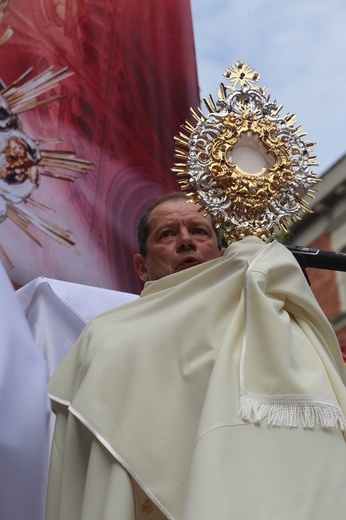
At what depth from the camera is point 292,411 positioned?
3045mm

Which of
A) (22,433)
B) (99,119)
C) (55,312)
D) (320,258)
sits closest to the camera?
(320,258)

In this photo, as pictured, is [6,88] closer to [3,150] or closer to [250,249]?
Result: [3,150]

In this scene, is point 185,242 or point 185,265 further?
point 185,242

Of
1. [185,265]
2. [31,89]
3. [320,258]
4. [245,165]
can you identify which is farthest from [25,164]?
[320,258]

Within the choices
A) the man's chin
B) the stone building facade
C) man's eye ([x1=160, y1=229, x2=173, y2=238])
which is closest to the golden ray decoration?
man's eye ([x1=160, y1=229, x2=173, y2=238])

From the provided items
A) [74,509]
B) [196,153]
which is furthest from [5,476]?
[196,153]

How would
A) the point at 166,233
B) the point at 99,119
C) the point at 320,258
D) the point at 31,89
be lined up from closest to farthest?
the point at 320,258
the point at 166,233
the point at 31,89
the point at 99,119

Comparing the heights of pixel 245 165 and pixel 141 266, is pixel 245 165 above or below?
above

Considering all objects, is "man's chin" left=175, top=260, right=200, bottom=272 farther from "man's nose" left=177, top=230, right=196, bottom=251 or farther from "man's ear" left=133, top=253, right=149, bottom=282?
"man's ear" left=133, top=253, right=149, bottom=282

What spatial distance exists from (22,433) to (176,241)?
3.25ft

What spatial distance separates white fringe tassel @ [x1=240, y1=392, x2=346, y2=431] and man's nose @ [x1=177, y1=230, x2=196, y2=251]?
1.20m

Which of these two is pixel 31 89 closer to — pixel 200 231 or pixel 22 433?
pixel 200 231

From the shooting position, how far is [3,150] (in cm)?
743

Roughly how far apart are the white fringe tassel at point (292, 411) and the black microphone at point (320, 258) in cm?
48
